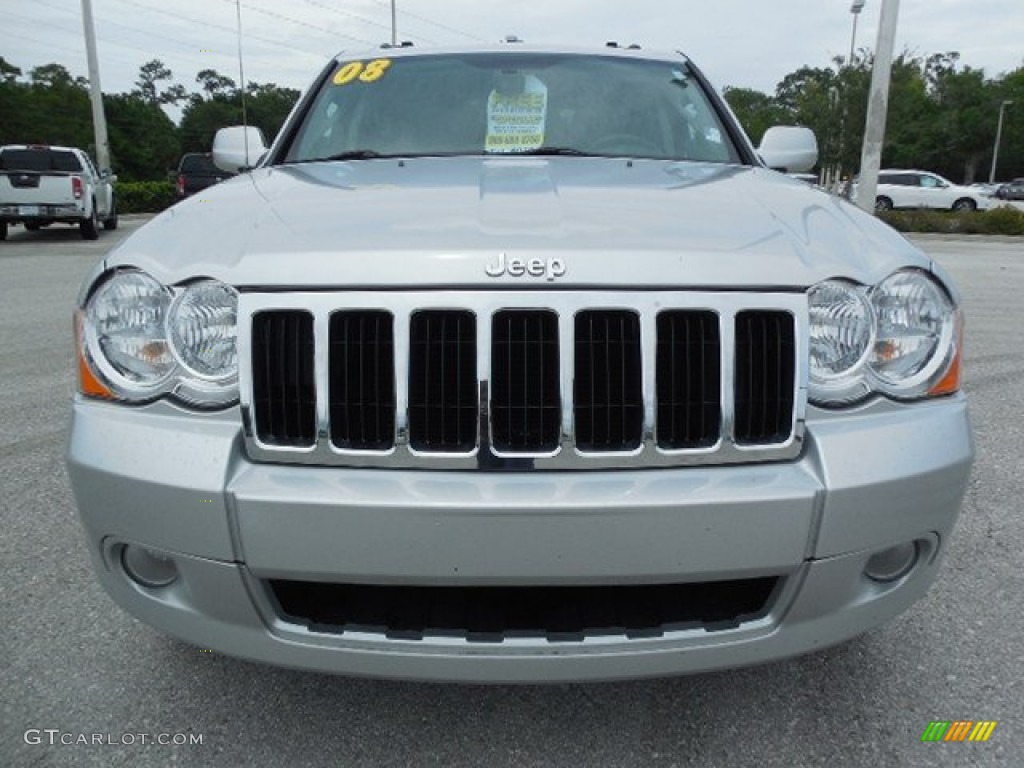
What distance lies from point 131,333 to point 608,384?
102cm

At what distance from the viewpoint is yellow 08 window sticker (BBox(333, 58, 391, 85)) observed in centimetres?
324

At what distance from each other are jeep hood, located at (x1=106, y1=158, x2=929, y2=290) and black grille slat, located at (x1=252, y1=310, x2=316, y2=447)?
0.27ft

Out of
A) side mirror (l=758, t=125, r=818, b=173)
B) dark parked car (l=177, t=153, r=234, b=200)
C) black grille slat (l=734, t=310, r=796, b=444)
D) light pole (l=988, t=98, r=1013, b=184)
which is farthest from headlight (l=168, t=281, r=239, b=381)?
light pole (l=988, t=98, r=1013, b=184)

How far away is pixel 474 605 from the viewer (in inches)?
66.4

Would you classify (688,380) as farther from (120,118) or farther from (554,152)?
(120,118)

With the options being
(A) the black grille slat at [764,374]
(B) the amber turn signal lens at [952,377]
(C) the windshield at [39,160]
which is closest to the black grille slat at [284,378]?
(A) the black grille slat at [764,374]

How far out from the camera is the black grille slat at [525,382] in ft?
5.26

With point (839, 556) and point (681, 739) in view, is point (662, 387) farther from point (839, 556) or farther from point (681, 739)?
point (681, 739)

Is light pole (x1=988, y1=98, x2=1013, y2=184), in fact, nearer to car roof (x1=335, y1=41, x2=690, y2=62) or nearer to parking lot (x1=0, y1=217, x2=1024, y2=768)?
car roof (x1=335, y1=41, x2=690, y2=62)

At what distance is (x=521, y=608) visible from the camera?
1.67m

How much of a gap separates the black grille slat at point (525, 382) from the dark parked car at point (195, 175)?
21518 mm

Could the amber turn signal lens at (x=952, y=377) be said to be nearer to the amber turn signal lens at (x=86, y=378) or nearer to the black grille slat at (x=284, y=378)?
the black grille slat at (x=284, y=378)

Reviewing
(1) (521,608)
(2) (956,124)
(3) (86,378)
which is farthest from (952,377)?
(2) (956,124)

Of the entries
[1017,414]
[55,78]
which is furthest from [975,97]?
[1017,414]
